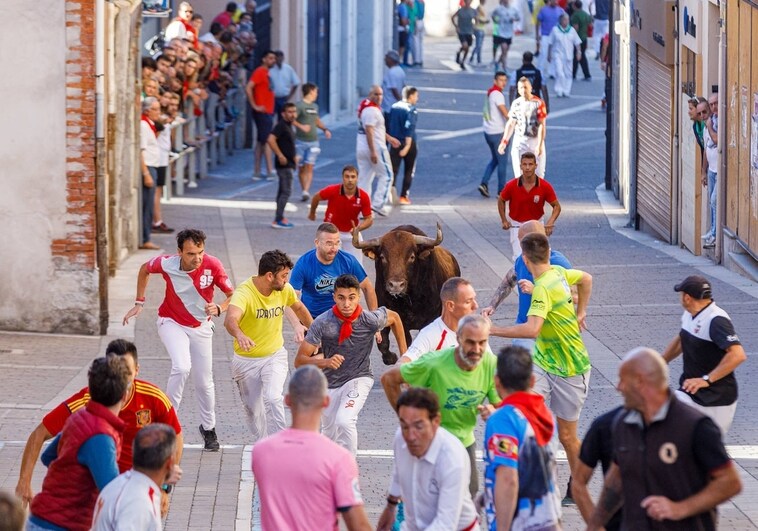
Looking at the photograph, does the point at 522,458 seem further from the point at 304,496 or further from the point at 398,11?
the point at 398,11

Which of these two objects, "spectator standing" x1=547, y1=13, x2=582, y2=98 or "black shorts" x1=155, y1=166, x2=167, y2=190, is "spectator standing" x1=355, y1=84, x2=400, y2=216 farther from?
"spectator standing" x1=547, y1=13, x2=582, y2=98

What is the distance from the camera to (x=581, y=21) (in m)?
47.2

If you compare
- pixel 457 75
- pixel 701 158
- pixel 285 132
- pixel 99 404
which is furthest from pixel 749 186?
pixel 457 75

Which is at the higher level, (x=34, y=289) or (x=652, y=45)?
(x=652, y=45)

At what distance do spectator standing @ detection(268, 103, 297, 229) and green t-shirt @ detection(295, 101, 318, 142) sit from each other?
0.56 m

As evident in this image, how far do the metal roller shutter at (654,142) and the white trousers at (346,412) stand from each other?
14232mm

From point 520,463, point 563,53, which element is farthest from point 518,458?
point 563,53

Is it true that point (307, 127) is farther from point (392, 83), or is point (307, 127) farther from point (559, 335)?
point (559, 335)

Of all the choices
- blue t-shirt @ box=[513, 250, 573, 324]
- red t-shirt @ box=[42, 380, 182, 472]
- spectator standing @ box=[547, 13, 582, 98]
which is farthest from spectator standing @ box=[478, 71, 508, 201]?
red t-shirt @ box=[42, 380, 182, 472]

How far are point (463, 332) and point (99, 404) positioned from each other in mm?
1981

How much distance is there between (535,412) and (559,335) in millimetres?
2826

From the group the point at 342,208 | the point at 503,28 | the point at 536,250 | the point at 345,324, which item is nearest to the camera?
the point at 536,250

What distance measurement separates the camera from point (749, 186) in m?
19.8

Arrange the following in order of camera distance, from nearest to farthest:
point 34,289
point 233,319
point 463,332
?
point 463,332 → point 233,319 → point 34,289
